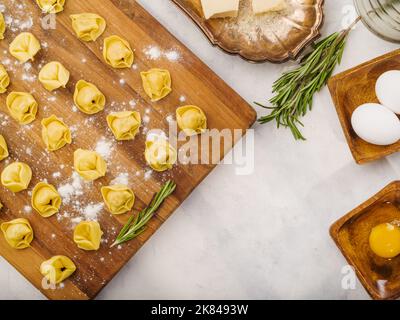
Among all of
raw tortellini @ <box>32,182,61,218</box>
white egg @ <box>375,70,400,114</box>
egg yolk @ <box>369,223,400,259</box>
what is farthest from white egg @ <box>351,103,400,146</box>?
raw tortellini @ <box>32,182,61,218</box>

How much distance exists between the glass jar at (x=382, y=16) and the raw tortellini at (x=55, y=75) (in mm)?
887

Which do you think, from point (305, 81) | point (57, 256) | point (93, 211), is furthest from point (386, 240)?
point (57, 256)

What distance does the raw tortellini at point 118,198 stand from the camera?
1.38 m

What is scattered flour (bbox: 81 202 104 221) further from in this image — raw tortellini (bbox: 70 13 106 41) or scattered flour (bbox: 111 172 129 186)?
raw tortellini (bbox: 70 13 106 41)

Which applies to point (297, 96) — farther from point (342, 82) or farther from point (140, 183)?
point (140, 183)

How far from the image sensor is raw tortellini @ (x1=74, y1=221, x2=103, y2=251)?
140 centimetres

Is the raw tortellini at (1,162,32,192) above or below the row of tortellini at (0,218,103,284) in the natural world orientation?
above

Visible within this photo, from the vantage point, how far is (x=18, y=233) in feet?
4.53

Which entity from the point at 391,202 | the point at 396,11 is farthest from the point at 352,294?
the point at 396,11

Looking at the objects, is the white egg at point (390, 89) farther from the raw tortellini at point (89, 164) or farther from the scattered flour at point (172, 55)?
the raw tortellini at point (89, 164)

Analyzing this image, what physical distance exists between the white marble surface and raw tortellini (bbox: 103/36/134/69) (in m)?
0.17

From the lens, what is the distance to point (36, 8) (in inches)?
55.8

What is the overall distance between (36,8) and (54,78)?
222 millimetres

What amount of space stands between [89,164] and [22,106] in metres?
0.26
